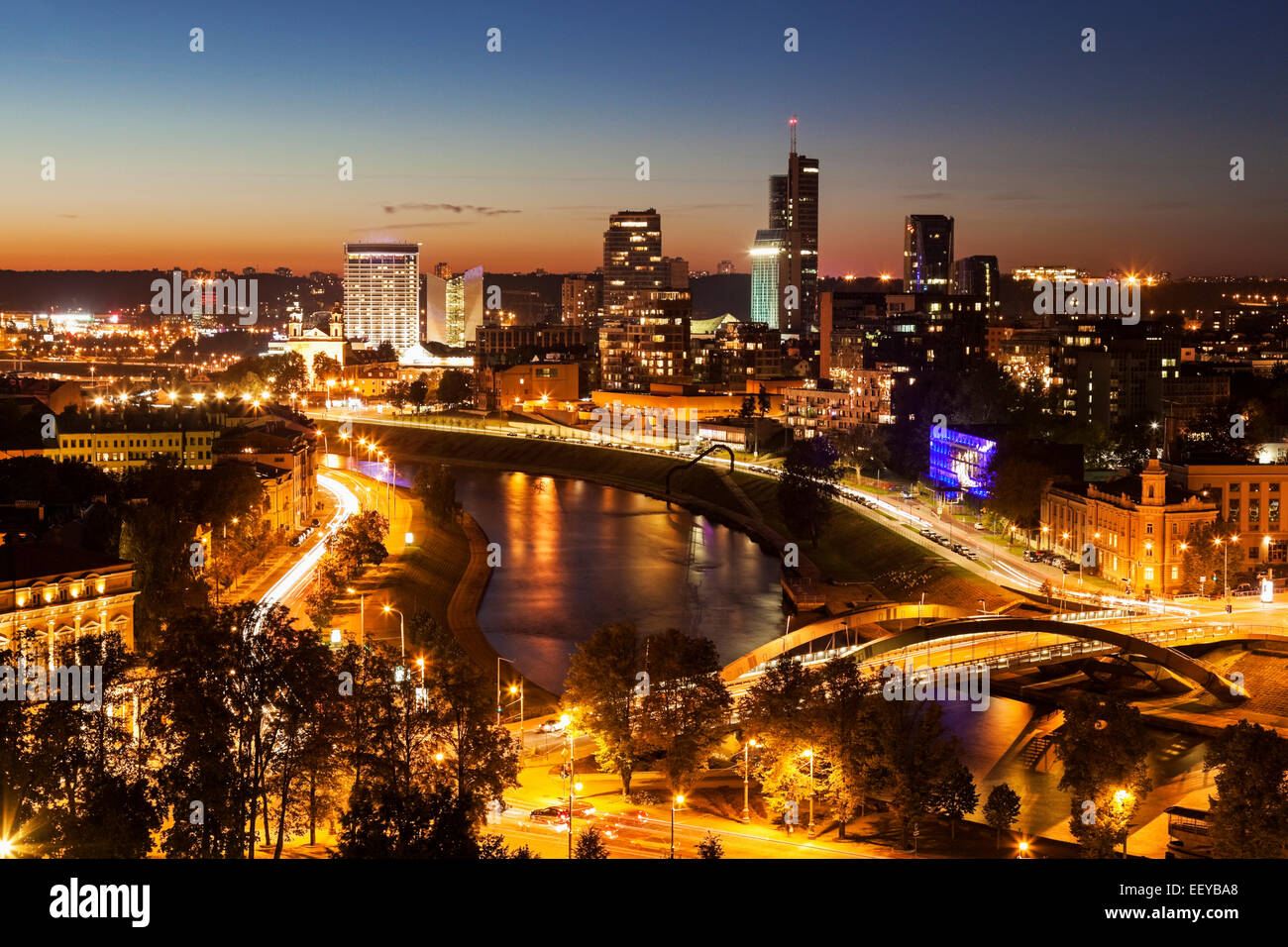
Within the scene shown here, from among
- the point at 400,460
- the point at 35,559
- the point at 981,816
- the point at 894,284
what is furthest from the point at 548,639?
the point at 894,284

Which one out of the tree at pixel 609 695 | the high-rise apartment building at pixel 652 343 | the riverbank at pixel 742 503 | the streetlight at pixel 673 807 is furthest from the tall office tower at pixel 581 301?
the streetlight at pixel 673 807

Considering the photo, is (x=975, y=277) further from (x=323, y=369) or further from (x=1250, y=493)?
(x=1250, y=493)

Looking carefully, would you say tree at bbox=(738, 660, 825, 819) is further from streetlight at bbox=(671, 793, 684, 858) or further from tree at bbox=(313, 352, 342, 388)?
tree at bbox=(313, 352, 342, 388)

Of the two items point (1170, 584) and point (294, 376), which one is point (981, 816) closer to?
point (1170, 584)

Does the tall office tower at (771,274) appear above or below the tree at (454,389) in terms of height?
above

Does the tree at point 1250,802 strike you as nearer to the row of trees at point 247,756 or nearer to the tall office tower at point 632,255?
the row of trees at point 247,756
